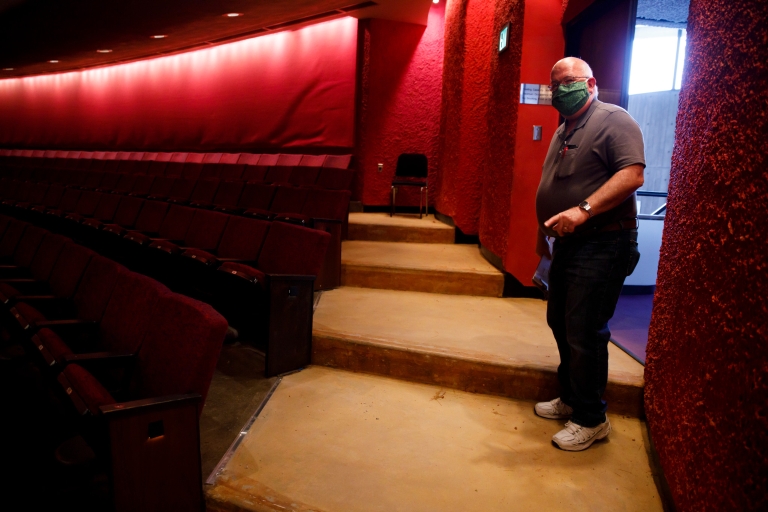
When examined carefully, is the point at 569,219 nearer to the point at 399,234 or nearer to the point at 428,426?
the point at 428,426

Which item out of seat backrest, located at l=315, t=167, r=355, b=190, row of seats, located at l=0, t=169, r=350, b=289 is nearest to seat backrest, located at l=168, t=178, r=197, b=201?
row of seats, located at l=0, t=169, r=350, b=289

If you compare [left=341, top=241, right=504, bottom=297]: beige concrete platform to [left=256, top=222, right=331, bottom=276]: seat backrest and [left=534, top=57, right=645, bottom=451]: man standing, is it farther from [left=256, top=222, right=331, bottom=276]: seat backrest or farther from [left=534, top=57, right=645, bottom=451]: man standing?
[left=534, top=57, right=645, bottom=451]: man standing

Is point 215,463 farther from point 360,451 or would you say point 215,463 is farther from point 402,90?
point 402,90

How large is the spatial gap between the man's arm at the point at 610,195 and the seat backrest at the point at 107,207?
2.02 meters

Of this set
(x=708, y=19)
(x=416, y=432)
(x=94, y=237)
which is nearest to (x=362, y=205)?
(x=94, y=237)

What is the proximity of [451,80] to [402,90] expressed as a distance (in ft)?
1.94

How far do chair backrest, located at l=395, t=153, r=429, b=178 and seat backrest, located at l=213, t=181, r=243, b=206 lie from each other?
100 cm

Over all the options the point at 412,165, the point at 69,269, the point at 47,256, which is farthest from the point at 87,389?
the point at 412,165

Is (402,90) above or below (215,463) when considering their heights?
above

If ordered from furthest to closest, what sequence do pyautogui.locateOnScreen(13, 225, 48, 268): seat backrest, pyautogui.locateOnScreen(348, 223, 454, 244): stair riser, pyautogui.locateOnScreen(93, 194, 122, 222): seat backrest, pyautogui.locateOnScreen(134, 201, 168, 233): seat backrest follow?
pyautogui.locateOnScreen(348, 223, 454, 244): stair riser
pyautogui.locateOnScreen(93, 194, 122, 222): seat backrest
pyautogui.locateOnScreen(134, 201, 168, 233): seat backrest
pyautogui.locateOnScreen(13, 225, 48, 268): seat backrest

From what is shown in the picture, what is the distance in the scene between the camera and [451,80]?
2604mm

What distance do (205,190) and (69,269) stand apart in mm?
1230

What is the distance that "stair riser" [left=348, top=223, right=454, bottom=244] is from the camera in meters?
2.37

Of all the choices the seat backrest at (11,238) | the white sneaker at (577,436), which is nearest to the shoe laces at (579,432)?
A: the white sneaker at (577,436)
